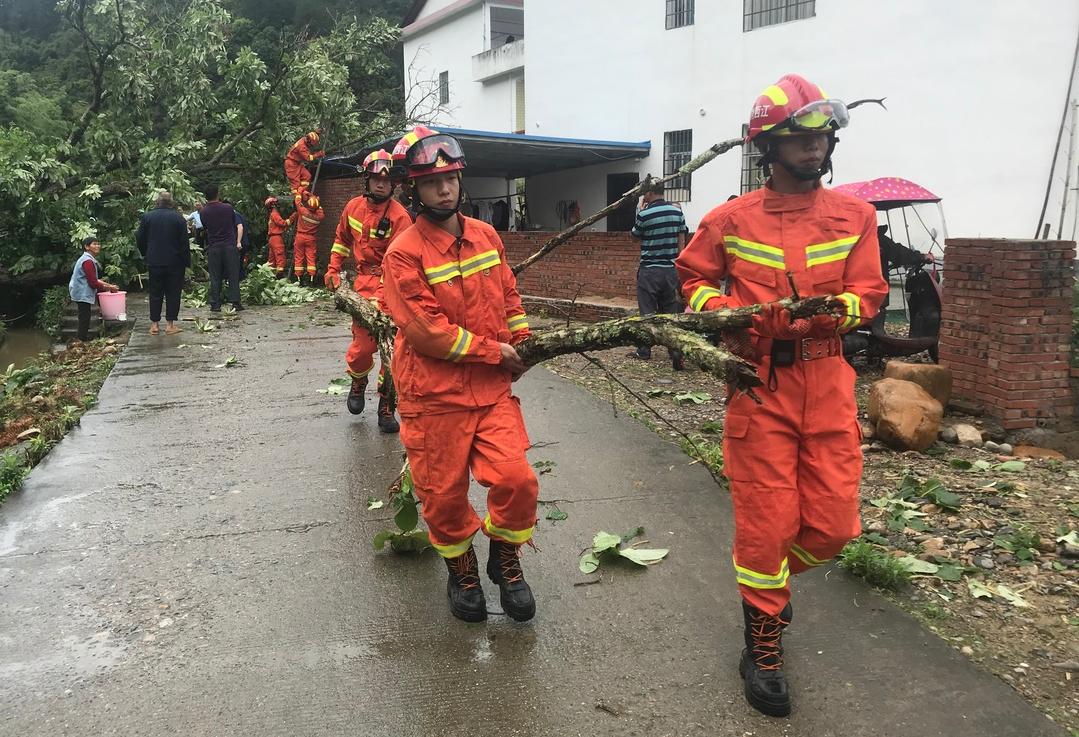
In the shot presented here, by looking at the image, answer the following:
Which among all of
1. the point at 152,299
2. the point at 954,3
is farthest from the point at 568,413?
the point at 954,3

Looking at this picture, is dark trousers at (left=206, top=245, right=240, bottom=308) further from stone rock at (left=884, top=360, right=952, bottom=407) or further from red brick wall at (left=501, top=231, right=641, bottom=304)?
stone rock at (left=884, top=360, right=952, bottom=407)

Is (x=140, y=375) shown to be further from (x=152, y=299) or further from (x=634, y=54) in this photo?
(x=634, y=54)

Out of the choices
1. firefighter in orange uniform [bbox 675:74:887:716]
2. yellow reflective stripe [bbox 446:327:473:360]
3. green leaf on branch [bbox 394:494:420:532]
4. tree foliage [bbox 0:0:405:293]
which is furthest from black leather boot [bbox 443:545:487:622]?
tree foliage [bbox 0:0:405:293]

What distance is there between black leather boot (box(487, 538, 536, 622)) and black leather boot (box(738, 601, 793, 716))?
2.92 ft

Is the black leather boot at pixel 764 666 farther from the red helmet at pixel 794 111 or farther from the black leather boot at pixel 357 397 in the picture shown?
the black leather boot at pixel 357 397

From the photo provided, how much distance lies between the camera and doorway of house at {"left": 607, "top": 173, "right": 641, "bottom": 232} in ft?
59.6

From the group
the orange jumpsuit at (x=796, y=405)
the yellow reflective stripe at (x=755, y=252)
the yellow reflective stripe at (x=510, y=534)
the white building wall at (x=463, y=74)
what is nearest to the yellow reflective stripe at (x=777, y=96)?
the orange jumpsuit at (x=796, y=405)

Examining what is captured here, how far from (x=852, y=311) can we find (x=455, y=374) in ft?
4.80

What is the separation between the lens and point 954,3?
41.0 feet

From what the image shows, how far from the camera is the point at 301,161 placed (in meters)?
15.5

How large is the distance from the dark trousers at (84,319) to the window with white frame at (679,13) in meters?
12.3

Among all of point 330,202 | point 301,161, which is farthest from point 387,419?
point 330,202

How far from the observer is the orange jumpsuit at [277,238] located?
1678cm

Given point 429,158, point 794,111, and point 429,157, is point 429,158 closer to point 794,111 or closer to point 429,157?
point 429,157
